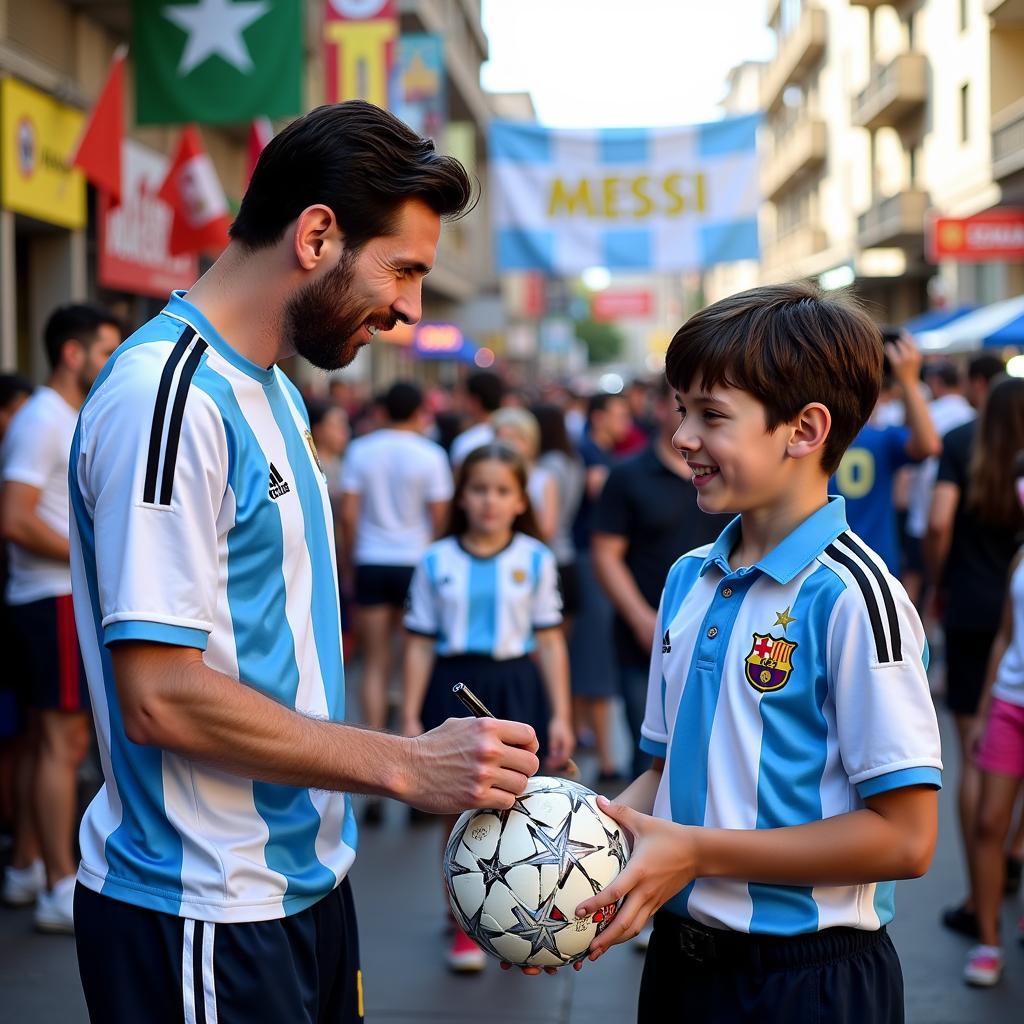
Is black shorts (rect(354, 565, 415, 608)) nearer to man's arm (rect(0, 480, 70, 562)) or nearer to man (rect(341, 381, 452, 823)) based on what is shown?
man (rect(341, 381, 452, 823))

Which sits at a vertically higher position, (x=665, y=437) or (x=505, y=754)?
(x=665, y=437)

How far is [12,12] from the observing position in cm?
1098

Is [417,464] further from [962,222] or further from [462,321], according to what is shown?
[462,321]

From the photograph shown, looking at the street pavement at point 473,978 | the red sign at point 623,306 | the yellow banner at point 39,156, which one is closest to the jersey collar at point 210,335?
the street pavement at point 473,978

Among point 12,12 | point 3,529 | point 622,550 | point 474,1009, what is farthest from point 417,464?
point 12,12

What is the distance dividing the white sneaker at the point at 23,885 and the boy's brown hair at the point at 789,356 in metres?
4.47

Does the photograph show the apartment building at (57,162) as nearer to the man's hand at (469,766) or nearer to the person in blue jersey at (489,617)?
the person in blue jersey at (489,617)

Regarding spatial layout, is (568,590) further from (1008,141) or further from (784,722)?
(1008,141)

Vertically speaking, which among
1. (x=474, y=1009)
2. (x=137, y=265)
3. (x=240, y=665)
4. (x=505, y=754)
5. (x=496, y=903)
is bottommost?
(x=474, y=1009)

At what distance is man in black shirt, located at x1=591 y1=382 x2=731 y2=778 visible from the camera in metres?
5.60

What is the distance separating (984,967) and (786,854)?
129 inches

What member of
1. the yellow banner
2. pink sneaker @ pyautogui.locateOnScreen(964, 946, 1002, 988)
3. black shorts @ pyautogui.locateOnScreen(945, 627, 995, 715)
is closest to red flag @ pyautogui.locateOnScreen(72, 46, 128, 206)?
the yellow banner

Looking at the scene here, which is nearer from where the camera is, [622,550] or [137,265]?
[622,550]

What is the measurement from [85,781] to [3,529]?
2.42 m
